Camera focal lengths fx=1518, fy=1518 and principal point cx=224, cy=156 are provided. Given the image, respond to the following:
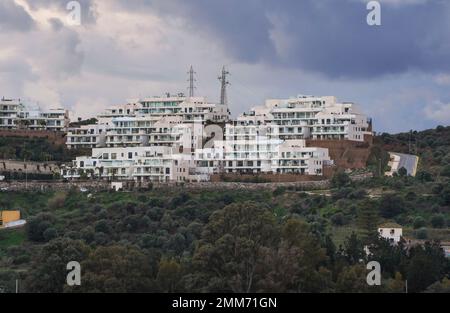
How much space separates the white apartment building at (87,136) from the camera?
4267 inches

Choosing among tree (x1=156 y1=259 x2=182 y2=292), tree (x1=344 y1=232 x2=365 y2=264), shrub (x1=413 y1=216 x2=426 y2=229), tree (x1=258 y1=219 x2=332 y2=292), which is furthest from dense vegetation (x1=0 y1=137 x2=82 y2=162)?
tree (x1=258 y1=219 x2=332 y2=292)

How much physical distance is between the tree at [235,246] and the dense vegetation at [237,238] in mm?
50

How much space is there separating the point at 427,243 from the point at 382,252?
230 centimetres

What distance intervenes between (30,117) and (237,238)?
56.4m

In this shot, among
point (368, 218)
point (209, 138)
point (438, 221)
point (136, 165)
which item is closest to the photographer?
point (368, 218)

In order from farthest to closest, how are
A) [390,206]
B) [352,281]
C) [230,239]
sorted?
1. [390,206]
2. [230,239]
3. [352,281]

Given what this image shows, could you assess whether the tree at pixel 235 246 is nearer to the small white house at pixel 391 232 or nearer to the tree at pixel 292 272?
the tree at pixel 292 272

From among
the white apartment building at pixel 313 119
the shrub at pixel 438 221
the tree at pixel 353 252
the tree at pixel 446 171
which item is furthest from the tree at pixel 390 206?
the white apartment building at pixel 313 119

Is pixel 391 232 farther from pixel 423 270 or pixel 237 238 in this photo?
pixel 237 238

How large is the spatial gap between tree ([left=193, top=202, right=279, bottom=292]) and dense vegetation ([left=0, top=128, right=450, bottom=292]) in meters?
0.05

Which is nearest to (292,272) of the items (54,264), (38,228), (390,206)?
(54,264)

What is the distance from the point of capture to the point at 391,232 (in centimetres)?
7775

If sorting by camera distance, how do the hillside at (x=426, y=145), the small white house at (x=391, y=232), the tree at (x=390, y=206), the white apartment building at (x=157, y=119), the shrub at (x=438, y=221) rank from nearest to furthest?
the small white house at (x=391, y=232) → the shrub at (x=438, y=221) → the tree at (x=390, y=206) → the hillside at (x=426, y=145) → the white apartment building at (x=157, y=119)
